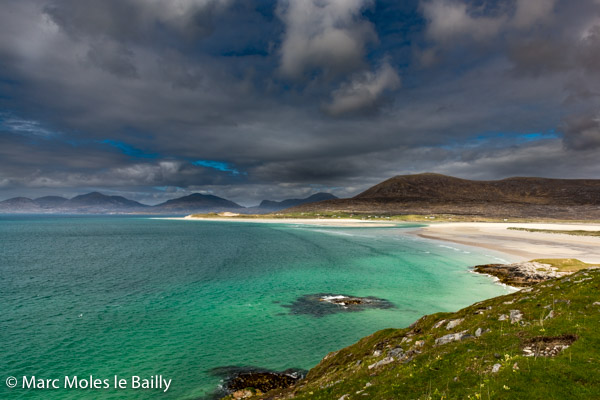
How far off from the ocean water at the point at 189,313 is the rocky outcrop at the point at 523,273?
9.97 feet

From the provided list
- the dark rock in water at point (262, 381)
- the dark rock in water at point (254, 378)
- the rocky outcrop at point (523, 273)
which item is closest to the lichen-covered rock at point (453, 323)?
the dark rock in water at point (254, 378)

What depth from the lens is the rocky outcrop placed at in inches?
1688

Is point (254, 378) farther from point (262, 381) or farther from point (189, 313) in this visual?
point (189, 313)

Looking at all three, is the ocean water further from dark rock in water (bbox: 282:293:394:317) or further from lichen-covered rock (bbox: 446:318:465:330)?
lichen-covered rock (bbox: 446:318:465:330)

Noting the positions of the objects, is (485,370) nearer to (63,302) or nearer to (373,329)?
(373,329)

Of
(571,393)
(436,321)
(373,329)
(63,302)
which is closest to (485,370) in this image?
(571,393)

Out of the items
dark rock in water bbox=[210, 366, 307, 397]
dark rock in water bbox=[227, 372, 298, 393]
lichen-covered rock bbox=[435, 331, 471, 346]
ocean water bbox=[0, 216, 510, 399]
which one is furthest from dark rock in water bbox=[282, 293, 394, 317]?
lichen-covered rock bbox=[435, 331, 471, 346]

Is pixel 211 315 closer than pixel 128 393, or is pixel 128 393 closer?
pixel 128 393

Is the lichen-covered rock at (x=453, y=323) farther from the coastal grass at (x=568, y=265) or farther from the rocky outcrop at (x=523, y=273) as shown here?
the coastal grass at (x=568, y=265)

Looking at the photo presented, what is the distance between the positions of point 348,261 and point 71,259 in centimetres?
6648

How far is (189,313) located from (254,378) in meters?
16.8

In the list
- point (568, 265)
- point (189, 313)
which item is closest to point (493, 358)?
point (189, 313)

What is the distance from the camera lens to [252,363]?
23297 millimetres

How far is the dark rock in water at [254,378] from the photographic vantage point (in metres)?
19.8
